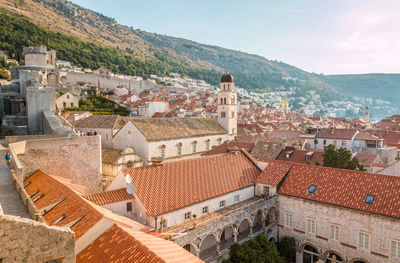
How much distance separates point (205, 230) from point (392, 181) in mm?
15454

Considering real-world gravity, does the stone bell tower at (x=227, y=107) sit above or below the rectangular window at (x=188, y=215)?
above

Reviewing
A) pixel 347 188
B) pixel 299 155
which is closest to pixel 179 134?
pixel 299 155

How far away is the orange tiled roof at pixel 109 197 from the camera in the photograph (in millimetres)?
18572

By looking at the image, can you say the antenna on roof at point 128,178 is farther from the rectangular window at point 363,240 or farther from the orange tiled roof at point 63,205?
the rectangular window at point 363,240

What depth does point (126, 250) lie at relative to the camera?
11234 mm

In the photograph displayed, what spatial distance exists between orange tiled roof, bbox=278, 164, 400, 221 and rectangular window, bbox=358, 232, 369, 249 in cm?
203

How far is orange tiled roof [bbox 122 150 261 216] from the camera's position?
1997cm

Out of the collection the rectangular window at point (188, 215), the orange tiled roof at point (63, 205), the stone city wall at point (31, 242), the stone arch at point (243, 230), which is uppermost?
the stone city wall at point (31, 242)

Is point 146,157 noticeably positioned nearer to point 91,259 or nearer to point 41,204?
point 41,204

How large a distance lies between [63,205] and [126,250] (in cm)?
647

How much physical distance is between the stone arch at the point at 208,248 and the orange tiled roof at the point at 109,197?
6.78 m

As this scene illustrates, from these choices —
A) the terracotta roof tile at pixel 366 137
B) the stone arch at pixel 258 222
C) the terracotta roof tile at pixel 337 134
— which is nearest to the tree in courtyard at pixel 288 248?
the stone arch at pixel 258 222

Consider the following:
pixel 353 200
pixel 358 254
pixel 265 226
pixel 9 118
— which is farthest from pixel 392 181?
pixel 9 118

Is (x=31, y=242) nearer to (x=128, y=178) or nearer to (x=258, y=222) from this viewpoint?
(x=128, y=178)
